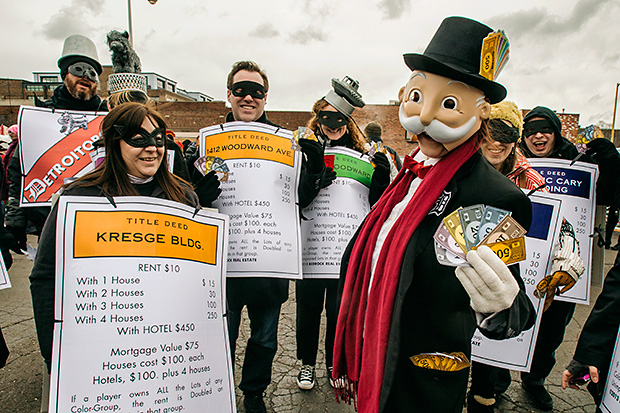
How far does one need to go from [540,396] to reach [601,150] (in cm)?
194

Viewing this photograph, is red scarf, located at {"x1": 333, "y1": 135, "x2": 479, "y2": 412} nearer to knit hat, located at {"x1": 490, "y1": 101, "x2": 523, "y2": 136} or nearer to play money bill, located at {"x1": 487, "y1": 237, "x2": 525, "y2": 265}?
play money bill, located at {"x1": 487, "y1": 237, "x2": 525, "y2": 265}

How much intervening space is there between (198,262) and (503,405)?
2638 mm

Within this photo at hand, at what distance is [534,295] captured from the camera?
8.20ft

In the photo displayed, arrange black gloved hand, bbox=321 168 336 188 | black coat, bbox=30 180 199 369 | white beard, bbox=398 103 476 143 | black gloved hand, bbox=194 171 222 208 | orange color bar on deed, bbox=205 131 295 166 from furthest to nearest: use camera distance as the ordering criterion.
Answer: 1. black gloved hand, bbox=321 168 336 188
2. orange color bar on deed, bbox=205 131 295 166
3. black gloved hand, bbox=194 171 222 208
4. black coat, bbox=30 180 199 369
5. white beard, bbox=398 103 476 143

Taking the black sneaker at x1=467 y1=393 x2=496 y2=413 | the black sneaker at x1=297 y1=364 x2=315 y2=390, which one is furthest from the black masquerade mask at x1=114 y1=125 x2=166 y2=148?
the black sneaker at x1=467 y1=393 x2=496 y2=413

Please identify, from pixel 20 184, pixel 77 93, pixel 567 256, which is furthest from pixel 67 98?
pixel 567 256

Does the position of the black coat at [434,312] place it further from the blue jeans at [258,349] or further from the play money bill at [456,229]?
the blue jeans at [258,349]

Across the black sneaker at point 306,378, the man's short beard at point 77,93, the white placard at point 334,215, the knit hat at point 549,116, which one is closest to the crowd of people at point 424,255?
the white placard at point 334,215

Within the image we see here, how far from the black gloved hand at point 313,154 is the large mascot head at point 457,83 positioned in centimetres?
103

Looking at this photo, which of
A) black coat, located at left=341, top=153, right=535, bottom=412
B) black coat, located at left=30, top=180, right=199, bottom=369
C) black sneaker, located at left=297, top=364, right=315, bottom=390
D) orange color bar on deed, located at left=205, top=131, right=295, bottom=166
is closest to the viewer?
black coat, located at left=341, top=153, right=535, bottom=412

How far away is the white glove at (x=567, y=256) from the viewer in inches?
Result: 92.6

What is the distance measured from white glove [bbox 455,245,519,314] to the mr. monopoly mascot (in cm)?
16

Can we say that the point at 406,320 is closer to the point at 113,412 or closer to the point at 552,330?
the point at 113,412

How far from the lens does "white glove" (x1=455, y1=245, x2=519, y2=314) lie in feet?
3.77
